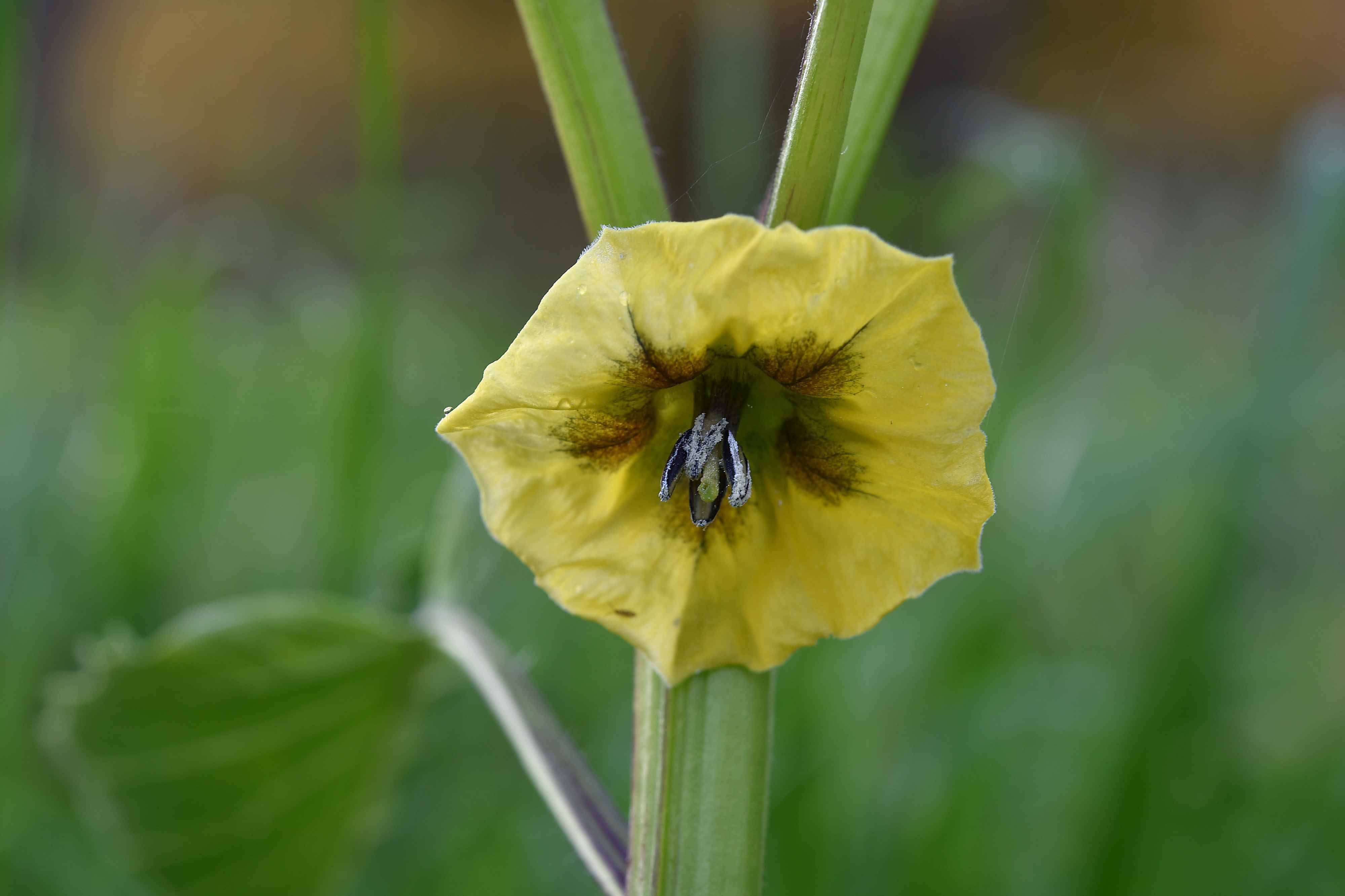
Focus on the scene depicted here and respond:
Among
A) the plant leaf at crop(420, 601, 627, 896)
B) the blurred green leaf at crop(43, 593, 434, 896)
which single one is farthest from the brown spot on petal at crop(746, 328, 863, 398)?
the blurred green leaf at crop(43, 593, 434, 896)

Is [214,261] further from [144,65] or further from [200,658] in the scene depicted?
[144,65]

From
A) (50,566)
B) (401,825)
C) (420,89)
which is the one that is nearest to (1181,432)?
(401,825)

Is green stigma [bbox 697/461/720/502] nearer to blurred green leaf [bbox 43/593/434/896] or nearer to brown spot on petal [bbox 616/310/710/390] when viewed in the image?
brown spot on petal [bbox 616/310/710/390]

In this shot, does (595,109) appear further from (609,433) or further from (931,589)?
(931,589)

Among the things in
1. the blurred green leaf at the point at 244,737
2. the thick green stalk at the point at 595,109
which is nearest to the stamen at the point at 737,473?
the thick green stalk at the point at 595,109

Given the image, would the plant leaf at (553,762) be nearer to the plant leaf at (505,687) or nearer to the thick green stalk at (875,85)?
the plant leaf at (505,687)

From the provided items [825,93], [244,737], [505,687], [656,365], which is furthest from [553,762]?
[244,737]
